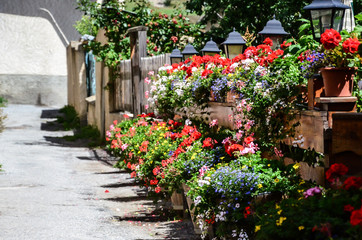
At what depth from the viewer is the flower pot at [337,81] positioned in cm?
407

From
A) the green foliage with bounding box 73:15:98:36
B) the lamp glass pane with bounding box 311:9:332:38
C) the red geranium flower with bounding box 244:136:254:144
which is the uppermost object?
the green foliage with bounding box 73:15:98:36

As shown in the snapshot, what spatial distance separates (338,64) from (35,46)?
24.6 meters

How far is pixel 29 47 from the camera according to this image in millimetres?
27219

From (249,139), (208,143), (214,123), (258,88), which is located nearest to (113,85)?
(214,123)

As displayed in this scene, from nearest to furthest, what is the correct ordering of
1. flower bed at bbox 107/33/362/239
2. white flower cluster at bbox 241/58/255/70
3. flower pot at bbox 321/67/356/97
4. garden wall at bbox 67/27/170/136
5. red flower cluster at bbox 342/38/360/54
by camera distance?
flower bed at bbox 107/33/362/239 < red flower cluster at bbox 342/38/360/54 < flower pot at bbox 321/67/356/97 < white flower cluster at bbox 241/58/255/70 < garden wall at bbox 67/27/170/136

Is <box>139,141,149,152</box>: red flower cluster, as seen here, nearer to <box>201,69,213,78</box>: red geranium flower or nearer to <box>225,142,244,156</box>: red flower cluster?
<box>201,69,213,78</box>: red geranium flower

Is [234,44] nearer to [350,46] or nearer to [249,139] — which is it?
[249,139]

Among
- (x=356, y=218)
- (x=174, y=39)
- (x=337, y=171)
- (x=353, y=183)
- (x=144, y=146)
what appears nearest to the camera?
(x=356, y=218)

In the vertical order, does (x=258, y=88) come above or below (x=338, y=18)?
below

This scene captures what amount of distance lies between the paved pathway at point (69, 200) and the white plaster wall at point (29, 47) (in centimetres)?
1326

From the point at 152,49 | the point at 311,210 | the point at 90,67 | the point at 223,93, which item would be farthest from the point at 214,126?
the point at 90,67

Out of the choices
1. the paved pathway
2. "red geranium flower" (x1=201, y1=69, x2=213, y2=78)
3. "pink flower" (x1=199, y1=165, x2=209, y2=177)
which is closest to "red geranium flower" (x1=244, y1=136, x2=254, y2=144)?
"pink flower" (x1=199, y1=165, x2=209, y2=177)

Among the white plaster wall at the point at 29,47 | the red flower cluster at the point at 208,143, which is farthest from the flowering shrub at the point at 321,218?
the white plaster wall at the point at 29,47

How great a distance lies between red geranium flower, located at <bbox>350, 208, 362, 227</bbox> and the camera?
2740 millimetres
